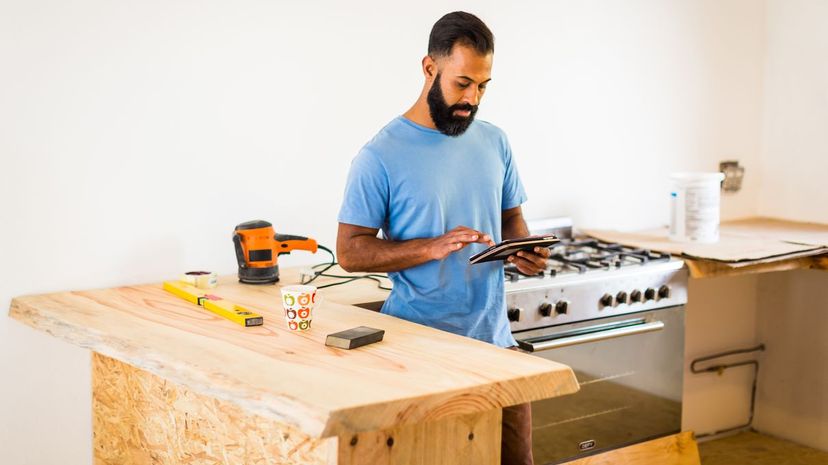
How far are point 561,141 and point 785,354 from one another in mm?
1446

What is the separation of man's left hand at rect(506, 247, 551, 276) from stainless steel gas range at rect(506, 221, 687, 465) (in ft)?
1.31

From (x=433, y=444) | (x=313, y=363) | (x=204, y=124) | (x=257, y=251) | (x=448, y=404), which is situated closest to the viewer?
(x=448, y=404)

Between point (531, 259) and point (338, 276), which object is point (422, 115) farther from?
point (338, 276)

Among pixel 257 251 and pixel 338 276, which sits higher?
pixel 257 251

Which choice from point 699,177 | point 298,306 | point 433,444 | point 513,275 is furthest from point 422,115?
point 699,177

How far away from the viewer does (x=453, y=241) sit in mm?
2289

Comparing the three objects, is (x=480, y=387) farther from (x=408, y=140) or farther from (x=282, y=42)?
(x=282, y=42)

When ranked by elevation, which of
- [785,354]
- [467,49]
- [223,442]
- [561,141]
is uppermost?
[467,49]

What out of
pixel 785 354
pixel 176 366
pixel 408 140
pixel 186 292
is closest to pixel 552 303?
pixel 408 140

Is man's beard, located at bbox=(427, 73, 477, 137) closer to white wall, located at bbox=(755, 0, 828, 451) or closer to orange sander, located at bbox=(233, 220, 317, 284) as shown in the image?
orange sander, located at bbox=(233, 220, 317, 284)

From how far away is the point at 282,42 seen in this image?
118 inches

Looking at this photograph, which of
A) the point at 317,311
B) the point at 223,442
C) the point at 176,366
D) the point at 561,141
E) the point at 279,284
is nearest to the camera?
the point at 176,366

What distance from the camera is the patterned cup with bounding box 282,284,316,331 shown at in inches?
84.2

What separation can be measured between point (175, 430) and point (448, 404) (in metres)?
0.89
